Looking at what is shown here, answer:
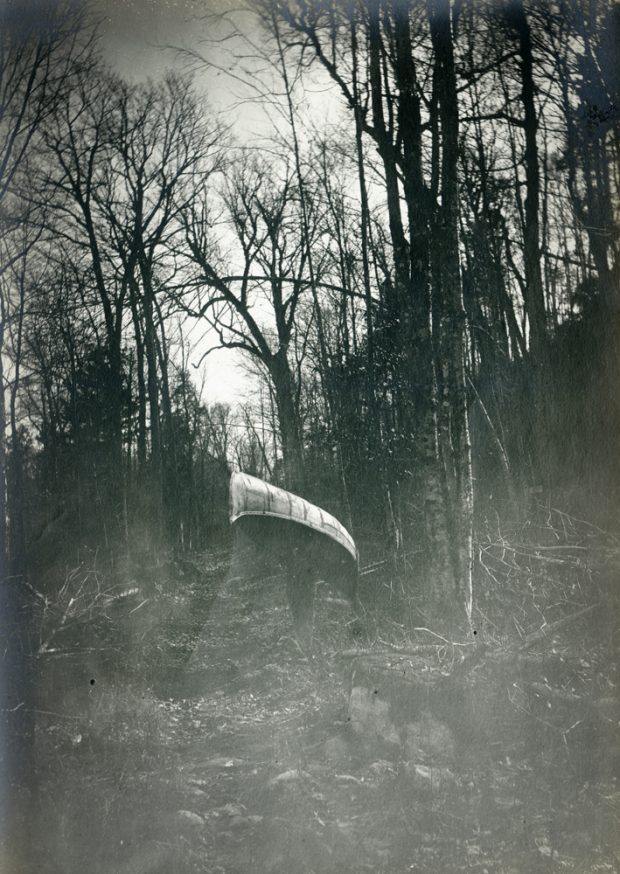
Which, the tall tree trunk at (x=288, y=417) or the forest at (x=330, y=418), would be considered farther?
the tall tree trunk at (x=288, y=417)

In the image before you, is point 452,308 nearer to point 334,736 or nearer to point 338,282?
point 338,282

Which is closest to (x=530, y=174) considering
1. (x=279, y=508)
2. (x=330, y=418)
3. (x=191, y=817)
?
(x=330, y=418)

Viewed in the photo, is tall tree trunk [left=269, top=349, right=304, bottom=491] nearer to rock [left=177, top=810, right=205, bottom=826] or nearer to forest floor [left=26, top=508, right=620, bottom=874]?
forest floor [left=26, top=508, right=620, bottom=874]

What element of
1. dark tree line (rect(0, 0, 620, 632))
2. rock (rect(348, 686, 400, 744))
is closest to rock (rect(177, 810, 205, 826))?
rock (rect(348, 686, 400, 744))

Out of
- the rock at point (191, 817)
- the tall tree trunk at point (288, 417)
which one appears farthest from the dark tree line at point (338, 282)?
the rock at point (191, 817)

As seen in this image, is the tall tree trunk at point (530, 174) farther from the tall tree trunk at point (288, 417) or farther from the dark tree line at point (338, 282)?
the tall tree trunk at point (288, 417)

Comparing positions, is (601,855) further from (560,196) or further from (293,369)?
(560,196)
